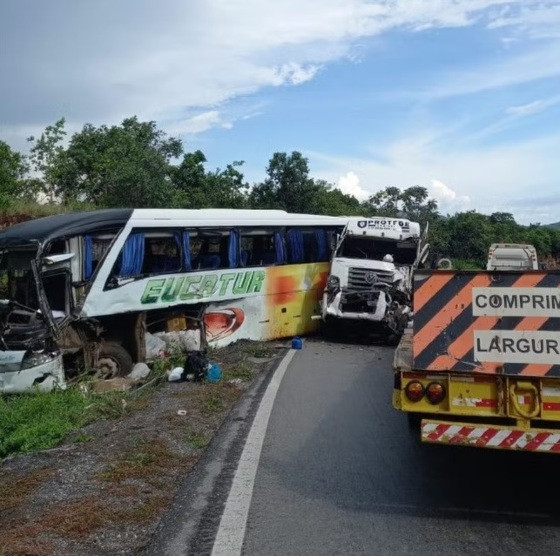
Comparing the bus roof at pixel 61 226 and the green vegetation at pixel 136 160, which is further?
the green vegetation at pixel 136 160

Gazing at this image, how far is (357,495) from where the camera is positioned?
540cm

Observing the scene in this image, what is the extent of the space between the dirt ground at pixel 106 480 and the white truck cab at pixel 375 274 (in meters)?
6.25

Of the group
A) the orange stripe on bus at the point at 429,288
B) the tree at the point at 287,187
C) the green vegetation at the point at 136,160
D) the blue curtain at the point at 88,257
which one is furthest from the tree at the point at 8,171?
the orange stripe on bus at the point at 429,288

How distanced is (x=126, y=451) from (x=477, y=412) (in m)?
3.19

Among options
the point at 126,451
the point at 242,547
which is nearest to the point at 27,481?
the point at 126,451

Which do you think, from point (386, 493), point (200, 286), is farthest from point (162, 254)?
point (386, 493)

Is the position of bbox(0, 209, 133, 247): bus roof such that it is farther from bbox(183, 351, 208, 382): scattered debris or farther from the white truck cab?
the white truck cab

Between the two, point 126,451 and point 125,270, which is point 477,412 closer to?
point 126,451

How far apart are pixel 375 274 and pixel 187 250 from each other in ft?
13.8

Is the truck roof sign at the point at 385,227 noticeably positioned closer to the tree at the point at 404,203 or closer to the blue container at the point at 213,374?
the blue container at the point at 213,374

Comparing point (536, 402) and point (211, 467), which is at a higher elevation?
point (536, 402)

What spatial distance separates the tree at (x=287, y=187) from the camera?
111 feet

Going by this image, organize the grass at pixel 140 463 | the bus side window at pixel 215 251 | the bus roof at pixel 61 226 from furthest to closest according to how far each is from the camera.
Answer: the bus side window at pixel 215 251
the bus roof at pixel 61 226
the grass at pixel 140 463

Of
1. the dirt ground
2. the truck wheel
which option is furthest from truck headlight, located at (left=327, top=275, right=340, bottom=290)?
the dirt ground
